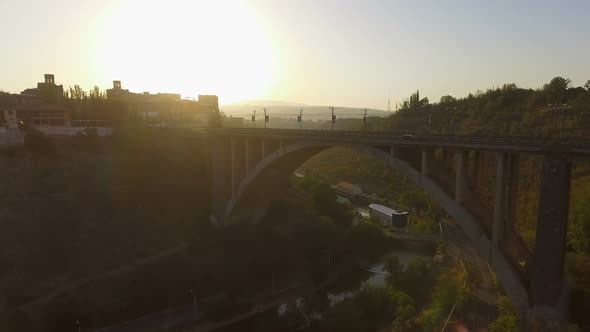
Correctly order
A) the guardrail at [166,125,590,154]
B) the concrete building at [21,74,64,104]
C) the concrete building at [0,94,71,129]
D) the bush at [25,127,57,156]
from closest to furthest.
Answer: the guardrail at [166,125,590,154], the bush at [25,127,57,156], the concrete building at [0,94,71,129], the concrete building at [21,74,64,104]

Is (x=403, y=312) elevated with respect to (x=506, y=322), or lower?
lower

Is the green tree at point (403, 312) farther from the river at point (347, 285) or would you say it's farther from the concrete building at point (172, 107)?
the concrete building at point (172, 107)

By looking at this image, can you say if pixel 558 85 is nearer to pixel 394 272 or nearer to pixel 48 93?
pixel 394 272

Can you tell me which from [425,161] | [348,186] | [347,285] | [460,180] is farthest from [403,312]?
[348,186]

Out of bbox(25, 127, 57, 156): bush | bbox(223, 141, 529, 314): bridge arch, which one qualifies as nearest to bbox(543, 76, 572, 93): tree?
Answer: bbox(223, 141, 529, 314): bridge arch

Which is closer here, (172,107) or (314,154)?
(314,154)

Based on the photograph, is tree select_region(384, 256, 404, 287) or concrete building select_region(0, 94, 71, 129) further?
concrete building select_region(0, 94, 71, 129)

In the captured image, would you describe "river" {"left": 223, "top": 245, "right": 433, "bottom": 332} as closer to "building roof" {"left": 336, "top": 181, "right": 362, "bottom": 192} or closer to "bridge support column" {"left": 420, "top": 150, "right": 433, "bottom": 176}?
"bridge support column" {"left": 420, "top": 150, "right": 433, "bottom": 176}
